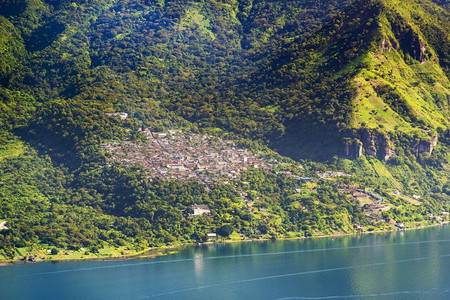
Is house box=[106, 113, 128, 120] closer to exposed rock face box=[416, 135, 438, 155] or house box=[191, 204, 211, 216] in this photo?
house box=[191, 204, 211, 216]

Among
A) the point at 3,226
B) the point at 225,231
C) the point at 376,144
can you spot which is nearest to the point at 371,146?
the point at 376,144

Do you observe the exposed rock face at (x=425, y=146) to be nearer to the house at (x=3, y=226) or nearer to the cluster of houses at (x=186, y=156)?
the cluster of houses at (x=186, y=156)

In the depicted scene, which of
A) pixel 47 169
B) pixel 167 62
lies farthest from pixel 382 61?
pixel 47 169

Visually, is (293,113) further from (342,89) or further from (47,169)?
(47,169)

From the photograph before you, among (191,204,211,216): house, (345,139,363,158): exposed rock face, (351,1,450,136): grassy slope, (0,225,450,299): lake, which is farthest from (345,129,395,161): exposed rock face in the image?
(191,204,211,216): house

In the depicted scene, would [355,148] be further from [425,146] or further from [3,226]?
[3,226]
